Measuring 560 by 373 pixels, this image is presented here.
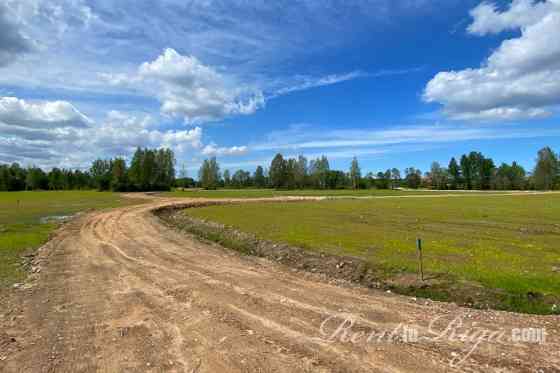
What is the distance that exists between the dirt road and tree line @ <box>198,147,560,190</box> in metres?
131

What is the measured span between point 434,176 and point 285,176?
248 feet

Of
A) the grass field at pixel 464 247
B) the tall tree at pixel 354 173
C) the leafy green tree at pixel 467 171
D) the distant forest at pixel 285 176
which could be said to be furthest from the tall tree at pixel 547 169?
the grass field at pixel 464 247

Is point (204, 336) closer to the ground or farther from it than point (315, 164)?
closer to the ground

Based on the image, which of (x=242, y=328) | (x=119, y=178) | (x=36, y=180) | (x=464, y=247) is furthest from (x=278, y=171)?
(x=242, y=328)

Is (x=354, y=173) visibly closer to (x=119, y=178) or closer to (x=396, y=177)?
(x=396, y=177)

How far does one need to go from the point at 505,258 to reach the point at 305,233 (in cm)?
998

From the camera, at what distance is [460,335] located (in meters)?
6.21

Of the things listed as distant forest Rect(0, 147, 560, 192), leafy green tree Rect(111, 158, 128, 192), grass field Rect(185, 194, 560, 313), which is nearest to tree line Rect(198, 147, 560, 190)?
distant forest Rect(0, 147, 560, 192)

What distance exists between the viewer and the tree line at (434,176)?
124125 millimetres

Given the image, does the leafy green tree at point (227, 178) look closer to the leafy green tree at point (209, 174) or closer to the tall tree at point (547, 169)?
the leafy green tree at point (209, 174)

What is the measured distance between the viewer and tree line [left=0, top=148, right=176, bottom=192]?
362ft

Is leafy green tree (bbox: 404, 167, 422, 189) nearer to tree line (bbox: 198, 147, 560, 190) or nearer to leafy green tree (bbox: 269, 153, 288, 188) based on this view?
tree line (bbox: 198, 147, 560, 190)

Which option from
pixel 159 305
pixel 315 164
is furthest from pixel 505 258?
pixel 315 164

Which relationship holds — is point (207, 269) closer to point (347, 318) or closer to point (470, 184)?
point (347, 318)
